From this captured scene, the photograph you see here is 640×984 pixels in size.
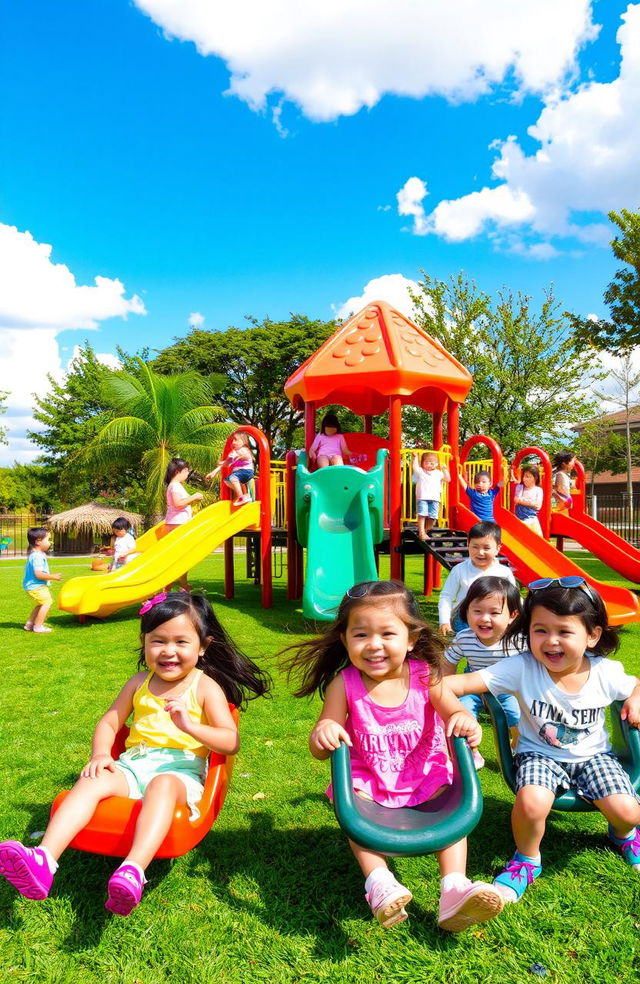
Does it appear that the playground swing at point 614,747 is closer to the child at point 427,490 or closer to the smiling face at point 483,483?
the child at point 427,490

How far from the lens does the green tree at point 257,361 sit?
1399 inches

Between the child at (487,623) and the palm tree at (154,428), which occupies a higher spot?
the palm tree at (154,428)

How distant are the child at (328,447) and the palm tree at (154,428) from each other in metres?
15.0

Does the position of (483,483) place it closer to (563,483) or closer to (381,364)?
(381,364)

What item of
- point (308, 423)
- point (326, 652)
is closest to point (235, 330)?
point (308, 423)

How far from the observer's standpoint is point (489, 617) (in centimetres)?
373

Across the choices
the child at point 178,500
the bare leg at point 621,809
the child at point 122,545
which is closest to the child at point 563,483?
the child at point 178,500

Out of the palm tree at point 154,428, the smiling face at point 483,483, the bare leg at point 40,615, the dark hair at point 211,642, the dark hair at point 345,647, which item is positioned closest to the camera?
the dark hair at point 345,647

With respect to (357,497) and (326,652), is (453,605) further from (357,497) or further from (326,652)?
(357,497)

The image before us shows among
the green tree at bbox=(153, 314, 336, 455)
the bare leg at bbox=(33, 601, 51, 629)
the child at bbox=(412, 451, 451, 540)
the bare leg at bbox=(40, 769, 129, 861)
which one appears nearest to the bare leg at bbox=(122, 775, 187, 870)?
the bare leg at bbox=(40, 769, 129, 861)

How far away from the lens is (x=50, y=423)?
3312cm

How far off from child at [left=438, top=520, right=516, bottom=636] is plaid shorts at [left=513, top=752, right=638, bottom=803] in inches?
70.3

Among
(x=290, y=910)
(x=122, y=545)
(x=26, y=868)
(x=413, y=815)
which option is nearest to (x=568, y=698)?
(x=413, y=815)

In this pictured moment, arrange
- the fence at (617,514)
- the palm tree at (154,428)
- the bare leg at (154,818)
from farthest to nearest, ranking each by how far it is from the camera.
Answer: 1. the fence at (617,514)
2. the palm tree at (154,428)
3. the bare leg at (154,818)
